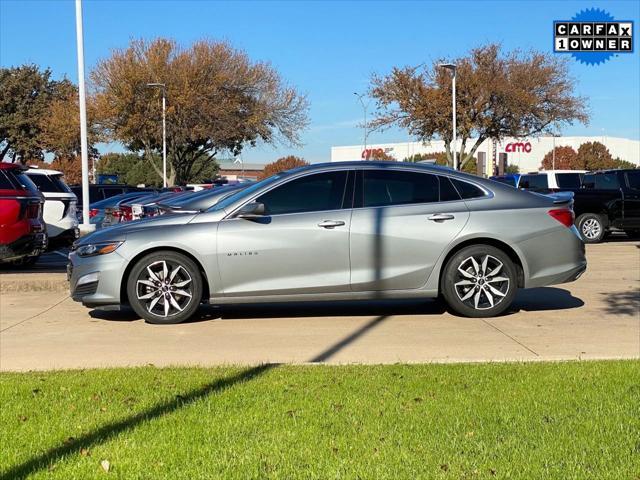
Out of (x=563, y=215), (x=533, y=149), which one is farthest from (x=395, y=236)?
(x=533, y=149)

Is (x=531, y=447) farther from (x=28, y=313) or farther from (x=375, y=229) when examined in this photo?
(x=28, y=313)

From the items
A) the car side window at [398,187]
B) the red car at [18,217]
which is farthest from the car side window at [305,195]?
the red car at [18,217]

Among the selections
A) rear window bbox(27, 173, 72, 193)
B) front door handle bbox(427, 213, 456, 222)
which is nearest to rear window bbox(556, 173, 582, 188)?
rear window bbox(27, 173, 72, 193)

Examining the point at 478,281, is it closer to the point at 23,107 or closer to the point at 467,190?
the point at 467,190

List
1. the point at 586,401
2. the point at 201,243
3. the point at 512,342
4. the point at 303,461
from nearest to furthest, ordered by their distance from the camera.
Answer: the point at 303,461 → the point at 586,401 → the point at 512,342 → the point at 201,243

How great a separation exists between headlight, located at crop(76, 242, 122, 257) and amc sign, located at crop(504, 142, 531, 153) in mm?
74023

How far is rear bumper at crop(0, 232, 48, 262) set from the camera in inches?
423

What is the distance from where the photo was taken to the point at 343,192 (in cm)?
842

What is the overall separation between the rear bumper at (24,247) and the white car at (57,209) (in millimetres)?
3131

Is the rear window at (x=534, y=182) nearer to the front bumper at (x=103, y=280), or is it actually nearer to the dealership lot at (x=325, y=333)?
the dealership lot at (x=325, y=333)

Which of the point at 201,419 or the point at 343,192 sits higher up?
the point at 343,192

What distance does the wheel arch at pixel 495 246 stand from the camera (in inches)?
332

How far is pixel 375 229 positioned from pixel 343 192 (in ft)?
1.82

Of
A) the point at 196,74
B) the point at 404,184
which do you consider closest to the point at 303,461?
the point at 404,184
